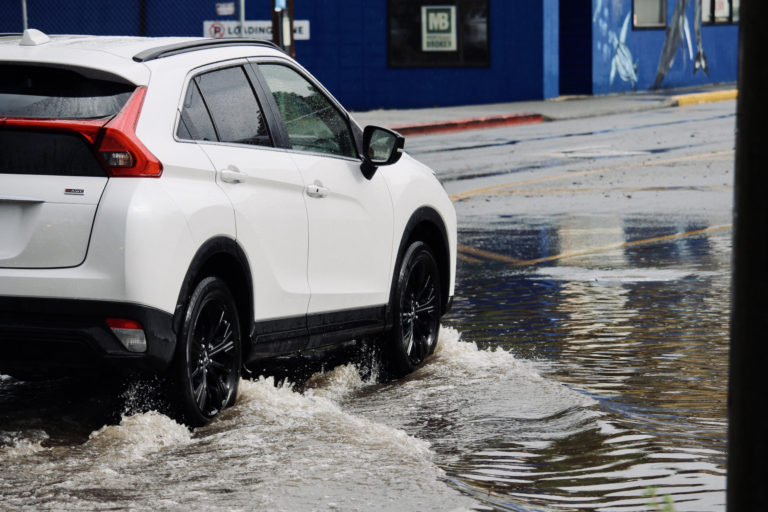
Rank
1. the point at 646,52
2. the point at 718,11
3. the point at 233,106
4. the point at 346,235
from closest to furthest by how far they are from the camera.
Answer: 1. the point at 233,106
2. the point at 346,235
3. the point at 646,52
4. the point at 718,11

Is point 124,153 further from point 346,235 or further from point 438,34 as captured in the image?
point 438,34

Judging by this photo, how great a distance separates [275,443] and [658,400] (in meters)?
A: 2.07

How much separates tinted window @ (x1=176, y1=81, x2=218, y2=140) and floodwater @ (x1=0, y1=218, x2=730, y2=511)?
48.0 inches

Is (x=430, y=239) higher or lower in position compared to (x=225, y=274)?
lower

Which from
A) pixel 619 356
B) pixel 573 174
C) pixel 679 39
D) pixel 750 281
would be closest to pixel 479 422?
pixel 619 356

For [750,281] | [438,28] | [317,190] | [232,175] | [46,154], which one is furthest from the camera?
[438,28]

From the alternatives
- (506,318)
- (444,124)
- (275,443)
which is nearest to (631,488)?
(275,443)

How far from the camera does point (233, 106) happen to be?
6.79 meters

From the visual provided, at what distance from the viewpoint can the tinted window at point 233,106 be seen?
6.61 m

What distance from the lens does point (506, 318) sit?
9.51m

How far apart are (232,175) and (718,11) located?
3881cm

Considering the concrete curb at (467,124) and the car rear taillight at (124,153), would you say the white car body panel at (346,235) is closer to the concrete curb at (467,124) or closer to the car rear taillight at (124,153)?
the car rear taillight at (124,153)

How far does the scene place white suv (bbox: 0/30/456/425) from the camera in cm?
573

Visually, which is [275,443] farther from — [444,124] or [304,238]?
[444,124]
